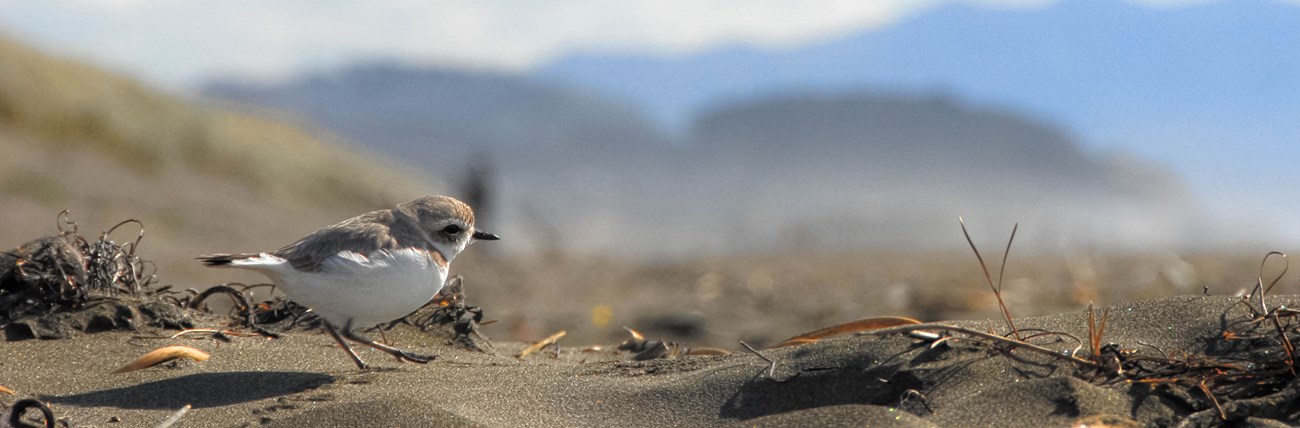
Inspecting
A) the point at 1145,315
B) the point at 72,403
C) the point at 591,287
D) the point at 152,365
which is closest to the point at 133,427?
the point at 72,403

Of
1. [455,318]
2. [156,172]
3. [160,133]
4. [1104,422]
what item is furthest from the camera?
[160,133]

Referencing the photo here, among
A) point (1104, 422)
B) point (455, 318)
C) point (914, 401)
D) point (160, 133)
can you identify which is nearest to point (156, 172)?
point (160, 133)

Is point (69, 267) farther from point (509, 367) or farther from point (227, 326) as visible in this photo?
point (509, 367)

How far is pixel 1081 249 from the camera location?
16.7 metres

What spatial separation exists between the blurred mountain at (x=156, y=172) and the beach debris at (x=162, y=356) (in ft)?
34.0

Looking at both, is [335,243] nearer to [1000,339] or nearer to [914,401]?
[914,401]

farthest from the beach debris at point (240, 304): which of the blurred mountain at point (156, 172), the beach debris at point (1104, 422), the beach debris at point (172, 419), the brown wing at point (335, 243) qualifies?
the blurred mountain at point (156, 172)

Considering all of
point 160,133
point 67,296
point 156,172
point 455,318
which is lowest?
point 455,318

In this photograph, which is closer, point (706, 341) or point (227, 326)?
point (227, 326)

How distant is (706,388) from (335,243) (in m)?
1.53

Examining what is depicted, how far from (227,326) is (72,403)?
102cm

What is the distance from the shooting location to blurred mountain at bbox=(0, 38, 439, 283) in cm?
1705

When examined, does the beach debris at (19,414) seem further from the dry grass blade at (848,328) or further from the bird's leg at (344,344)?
the dry grass blade at (848,328)

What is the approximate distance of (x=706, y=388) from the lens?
3293 millimetres
